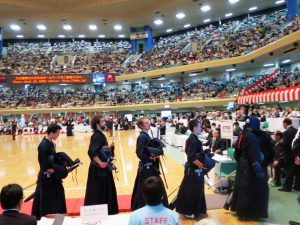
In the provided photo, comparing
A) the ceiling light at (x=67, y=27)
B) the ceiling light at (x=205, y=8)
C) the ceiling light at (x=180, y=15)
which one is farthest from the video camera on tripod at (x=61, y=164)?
the ceiling light at (x=67, y=27)

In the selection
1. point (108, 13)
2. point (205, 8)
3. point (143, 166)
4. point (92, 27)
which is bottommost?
point (143, 166)

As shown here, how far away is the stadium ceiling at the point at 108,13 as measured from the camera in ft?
100

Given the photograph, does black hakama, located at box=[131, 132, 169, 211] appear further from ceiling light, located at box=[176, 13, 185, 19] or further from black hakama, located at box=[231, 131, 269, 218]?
ceiling light, located at box=[176, 13, 185, 19]

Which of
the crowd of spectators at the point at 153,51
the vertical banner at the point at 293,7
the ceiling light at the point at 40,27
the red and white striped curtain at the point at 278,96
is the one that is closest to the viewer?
the red and white striped curtain at the point at 278,96

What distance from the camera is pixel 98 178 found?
505cm

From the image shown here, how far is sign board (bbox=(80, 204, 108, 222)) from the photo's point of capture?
3496 mm

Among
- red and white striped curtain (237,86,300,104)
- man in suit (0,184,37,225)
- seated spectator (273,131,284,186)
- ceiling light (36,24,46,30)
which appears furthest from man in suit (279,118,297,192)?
ceiling light (36,24,46,30)

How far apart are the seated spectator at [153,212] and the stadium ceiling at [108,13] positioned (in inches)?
1168

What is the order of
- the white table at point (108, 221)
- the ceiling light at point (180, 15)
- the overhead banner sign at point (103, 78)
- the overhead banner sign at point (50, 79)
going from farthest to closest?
the overhead banner sign at point (103, 78) < the overhead banner sign at point (50, 79) < the ceiling light at point (180, 15) < the white table at point (108, 221)

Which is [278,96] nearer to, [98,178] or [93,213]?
[98,178]

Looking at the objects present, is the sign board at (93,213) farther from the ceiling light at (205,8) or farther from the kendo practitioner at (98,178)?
the ceiling light at (205,8)

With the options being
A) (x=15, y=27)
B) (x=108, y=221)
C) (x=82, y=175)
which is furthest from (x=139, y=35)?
(x=108, y=221)

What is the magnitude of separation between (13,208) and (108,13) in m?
34.3

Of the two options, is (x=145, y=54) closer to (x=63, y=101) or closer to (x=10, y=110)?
(x=63, y=101)
